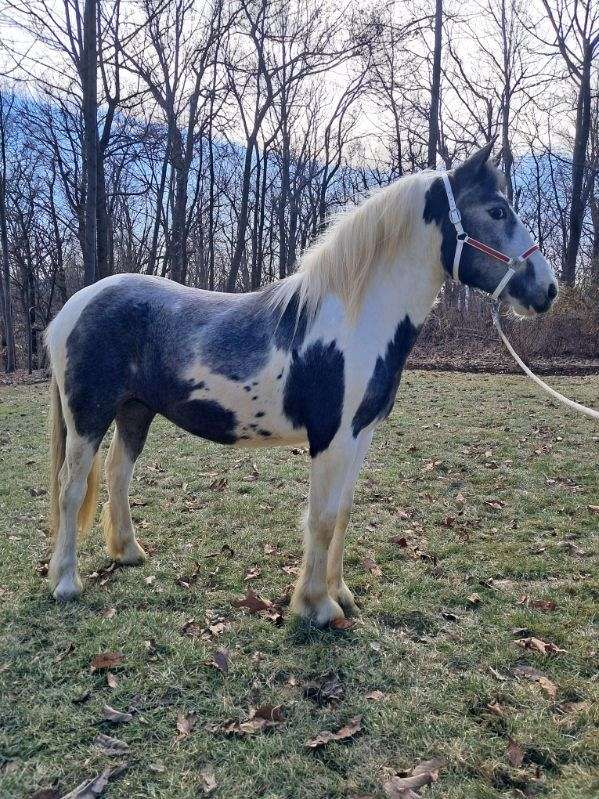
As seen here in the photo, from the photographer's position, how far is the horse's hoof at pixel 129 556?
3822 millimetres

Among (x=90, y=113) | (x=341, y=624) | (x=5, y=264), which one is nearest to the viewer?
(x=341, y=624)

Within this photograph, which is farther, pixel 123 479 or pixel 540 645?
pixel 123 479

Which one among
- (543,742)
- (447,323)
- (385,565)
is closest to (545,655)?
(543,742)

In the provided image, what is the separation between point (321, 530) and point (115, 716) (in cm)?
134

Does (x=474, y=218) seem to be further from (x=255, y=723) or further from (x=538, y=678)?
(x=255, y=723)

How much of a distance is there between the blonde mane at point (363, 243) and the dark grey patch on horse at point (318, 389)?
250 mm

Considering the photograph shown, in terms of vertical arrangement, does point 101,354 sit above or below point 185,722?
above

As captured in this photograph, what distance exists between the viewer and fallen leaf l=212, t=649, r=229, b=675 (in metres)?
2.67

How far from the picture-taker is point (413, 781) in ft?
6.46

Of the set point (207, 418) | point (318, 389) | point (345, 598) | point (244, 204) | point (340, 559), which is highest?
point (244, 204)

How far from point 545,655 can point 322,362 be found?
1.94 m

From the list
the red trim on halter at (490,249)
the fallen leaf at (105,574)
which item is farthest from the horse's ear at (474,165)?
the fallen leaf at (105,574)

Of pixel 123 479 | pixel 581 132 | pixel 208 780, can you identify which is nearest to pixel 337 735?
pixel 208 780

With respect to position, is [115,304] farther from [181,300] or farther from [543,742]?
[543,742]
